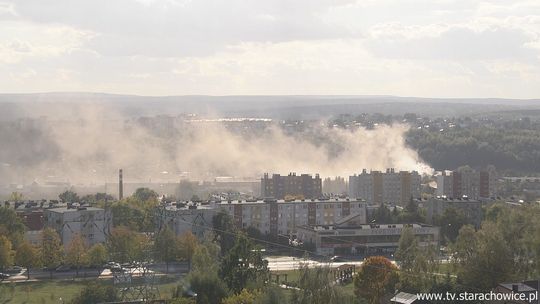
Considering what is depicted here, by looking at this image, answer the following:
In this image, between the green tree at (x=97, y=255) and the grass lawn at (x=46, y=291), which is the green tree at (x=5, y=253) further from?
the green tree at (x=97, y=255)

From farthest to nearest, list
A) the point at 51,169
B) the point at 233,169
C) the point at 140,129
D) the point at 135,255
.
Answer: the point at 140,129 → the point at 233,169 → the point at 51,169 → the point at 135,255

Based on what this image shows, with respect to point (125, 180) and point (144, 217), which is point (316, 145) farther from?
point (144, 217)

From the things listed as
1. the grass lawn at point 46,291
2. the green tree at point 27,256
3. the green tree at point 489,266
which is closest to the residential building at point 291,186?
the green tree at point 27,256

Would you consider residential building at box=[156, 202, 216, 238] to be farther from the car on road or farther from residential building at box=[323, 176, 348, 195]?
residential building at box=[323, 176, 348, 195]

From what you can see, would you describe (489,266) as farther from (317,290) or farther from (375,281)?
(317,290)

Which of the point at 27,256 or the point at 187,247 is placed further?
the point at 187,247

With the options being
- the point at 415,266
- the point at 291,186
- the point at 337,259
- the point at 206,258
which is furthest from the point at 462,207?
the point at 206,258

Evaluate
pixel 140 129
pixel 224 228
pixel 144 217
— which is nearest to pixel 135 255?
pixel 224 228
